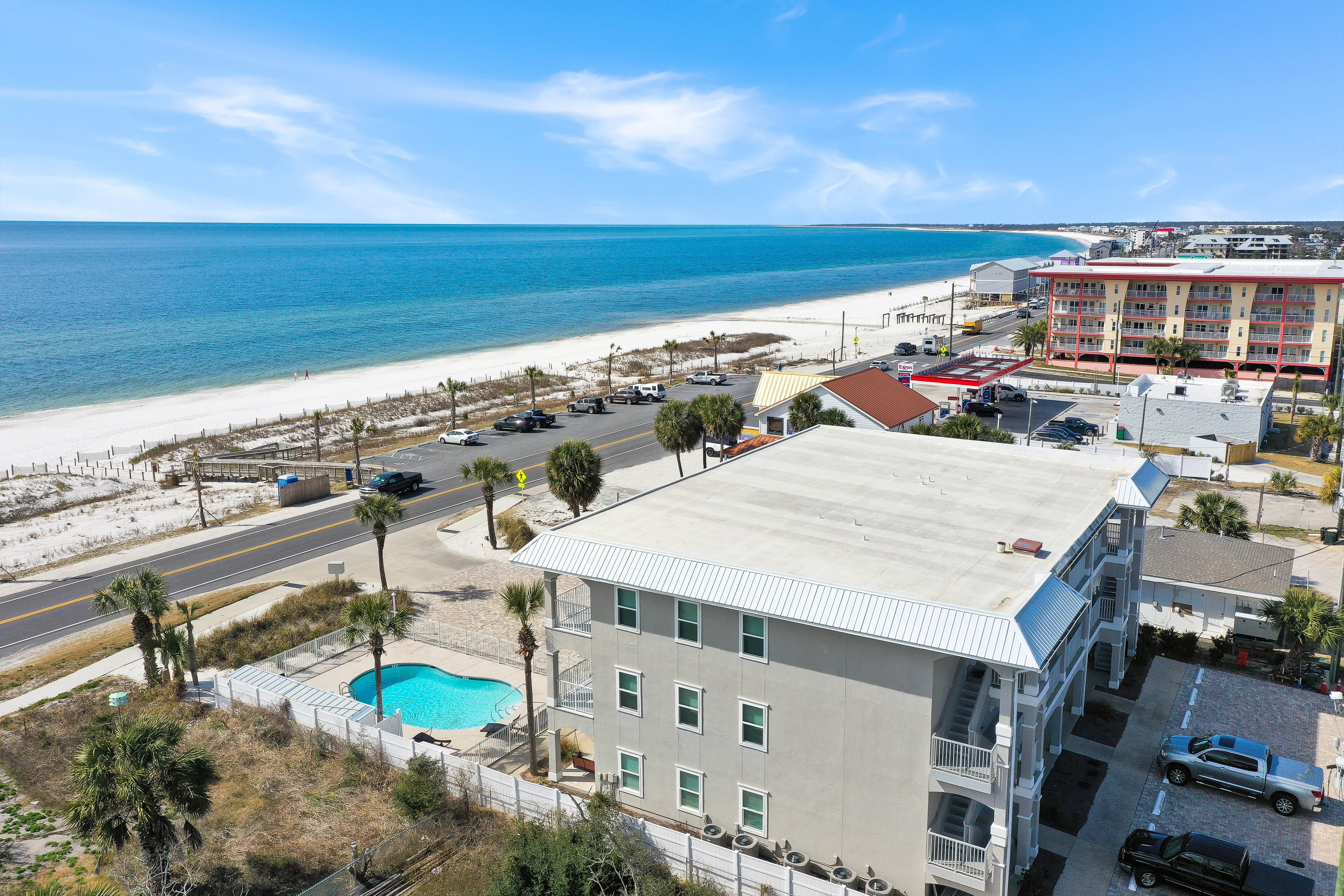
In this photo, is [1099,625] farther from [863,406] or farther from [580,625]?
[863,406]

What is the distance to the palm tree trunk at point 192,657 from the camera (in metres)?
32.9

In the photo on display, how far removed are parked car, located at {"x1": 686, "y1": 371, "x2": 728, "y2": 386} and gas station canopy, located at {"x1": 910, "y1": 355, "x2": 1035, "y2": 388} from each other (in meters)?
21.5

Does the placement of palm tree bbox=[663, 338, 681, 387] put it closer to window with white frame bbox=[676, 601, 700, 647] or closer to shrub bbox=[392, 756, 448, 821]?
shrub bbox=[392, 756, 448, 821]

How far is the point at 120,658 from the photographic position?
36969 mm

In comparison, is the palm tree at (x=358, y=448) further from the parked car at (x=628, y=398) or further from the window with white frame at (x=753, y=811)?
the window with white frame at (x=753, y=811)

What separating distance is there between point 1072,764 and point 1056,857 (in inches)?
187

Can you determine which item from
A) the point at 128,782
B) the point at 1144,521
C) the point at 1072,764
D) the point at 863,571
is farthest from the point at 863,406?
the point at 128,782

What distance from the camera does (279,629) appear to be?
1535 inches

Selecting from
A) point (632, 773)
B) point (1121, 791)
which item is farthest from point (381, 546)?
point (1121, 791)

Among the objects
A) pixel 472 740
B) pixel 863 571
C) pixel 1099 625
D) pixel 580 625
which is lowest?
pixel 472 740

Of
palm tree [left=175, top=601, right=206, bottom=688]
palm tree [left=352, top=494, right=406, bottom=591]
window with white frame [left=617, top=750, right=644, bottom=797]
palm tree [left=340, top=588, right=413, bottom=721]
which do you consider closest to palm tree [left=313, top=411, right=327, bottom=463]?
palm tree [left=352, top=494, right=406, bottom=591]

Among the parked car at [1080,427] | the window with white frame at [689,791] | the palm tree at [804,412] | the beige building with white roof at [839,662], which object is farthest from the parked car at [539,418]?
the window with white frame at [689,791]

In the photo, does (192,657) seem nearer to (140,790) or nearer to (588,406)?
(140,790)

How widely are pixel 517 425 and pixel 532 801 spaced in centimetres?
5361
